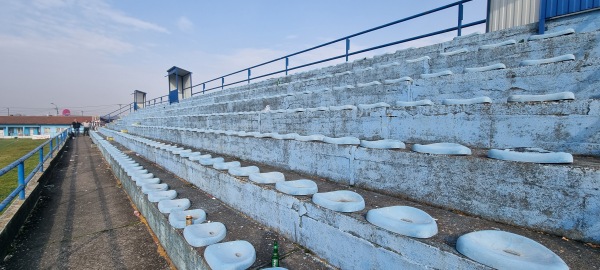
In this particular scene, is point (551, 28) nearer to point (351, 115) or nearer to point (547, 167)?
point (351, 115)

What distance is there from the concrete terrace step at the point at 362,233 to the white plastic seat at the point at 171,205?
0.50m

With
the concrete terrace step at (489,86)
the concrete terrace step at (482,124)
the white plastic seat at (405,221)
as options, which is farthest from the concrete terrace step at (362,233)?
the concrete terrace step at (489,86)

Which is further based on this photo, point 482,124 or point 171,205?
point 171,205

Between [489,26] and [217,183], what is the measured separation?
5.49m

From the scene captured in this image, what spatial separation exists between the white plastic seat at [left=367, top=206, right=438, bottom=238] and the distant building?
56448 mm

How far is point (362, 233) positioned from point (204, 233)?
134 cm

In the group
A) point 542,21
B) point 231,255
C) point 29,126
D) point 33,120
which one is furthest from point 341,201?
point 33,120

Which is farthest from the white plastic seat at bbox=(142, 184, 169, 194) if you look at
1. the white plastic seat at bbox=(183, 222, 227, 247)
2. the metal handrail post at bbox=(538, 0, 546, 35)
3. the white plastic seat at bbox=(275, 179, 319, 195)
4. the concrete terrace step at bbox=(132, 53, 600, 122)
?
the metal handrail post at bbox=(538, 0, 546, 35)

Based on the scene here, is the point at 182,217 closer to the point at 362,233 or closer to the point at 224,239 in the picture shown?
the point at 224,239

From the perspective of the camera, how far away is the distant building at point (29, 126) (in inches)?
1770

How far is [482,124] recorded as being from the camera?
2242 mm

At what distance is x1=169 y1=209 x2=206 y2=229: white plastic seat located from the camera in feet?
8.14

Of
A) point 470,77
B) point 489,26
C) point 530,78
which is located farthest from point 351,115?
point 489,26

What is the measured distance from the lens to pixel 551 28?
386 cm
